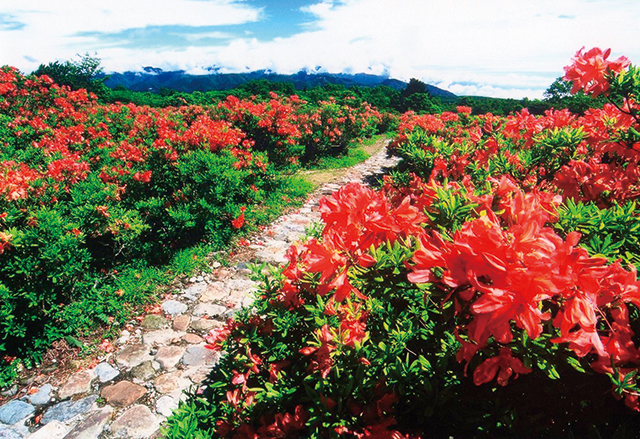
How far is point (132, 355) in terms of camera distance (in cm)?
313

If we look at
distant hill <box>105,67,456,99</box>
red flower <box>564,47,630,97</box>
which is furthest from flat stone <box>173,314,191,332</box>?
distant hill <box>105,67,456,99</box>

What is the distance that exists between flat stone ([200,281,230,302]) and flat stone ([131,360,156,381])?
100 centimetres

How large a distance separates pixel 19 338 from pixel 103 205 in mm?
1538

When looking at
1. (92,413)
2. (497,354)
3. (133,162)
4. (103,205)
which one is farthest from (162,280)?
(497,354)

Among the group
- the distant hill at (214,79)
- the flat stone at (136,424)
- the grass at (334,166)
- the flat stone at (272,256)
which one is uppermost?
the distant hill at (214,79)

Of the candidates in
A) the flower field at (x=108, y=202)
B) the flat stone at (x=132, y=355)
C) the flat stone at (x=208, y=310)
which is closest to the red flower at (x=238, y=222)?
the flower field at (x=108, y=202)

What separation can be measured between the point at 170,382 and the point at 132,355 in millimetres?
577

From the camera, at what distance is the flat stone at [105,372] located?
2.88 metres

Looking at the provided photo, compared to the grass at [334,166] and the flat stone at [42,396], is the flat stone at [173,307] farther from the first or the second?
→ the grass at [334,166]

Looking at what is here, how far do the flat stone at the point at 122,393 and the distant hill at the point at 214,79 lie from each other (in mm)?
92011

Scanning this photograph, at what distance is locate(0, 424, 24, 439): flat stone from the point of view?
238 cm

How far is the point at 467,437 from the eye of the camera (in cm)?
150

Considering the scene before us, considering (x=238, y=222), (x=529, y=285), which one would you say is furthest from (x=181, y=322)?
(x=529, y=285)

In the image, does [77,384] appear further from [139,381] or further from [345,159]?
[345,159]
